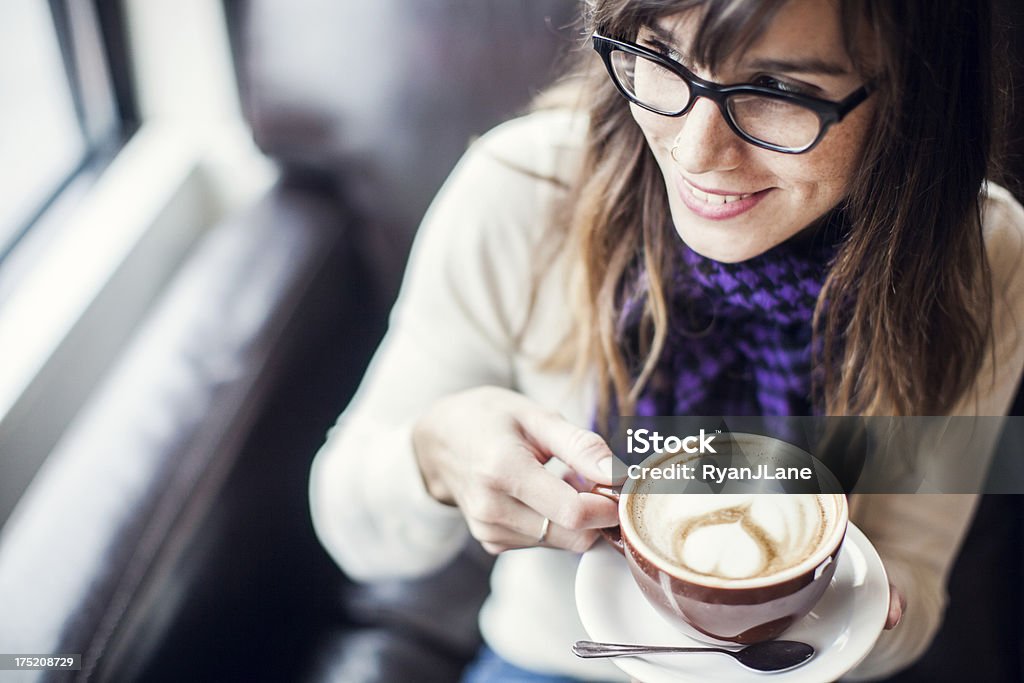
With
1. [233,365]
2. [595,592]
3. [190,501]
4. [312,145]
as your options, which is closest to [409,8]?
[312,145]

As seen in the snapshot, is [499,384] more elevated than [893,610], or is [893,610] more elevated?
[499,384]

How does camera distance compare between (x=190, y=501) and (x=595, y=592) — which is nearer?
(x=595, y=592)

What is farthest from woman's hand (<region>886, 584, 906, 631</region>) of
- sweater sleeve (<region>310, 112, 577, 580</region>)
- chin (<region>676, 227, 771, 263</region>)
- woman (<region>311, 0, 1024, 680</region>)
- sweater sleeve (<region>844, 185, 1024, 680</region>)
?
sweater sleeve (<region>310, 112, 577, 580</region>)

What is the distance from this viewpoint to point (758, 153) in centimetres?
60

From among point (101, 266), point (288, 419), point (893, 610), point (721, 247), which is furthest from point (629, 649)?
point (101, 266)

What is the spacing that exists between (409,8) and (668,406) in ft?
1.59

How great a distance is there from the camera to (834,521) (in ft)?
1.81

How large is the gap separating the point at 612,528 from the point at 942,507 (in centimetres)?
36

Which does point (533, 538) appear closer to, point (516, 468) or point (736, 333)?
point (516, 468)

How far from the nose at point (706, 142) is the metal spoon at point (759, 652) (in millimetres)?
297

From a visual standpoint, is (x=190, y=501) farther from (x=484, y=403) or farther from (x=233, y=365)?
(x=484, y=403)

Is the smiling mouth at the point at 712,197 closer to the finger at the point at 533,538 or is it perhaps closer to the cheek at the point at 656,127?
the cheek at the point at 656,127

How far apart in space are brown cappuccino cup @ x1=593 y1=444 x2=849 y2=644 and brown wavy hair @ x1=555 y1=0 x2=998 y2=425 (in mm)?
191

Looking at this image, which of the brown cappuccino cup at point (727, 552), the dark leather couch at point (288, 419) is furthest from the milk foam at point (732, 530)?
the dark leather couch at point (288, 419)
